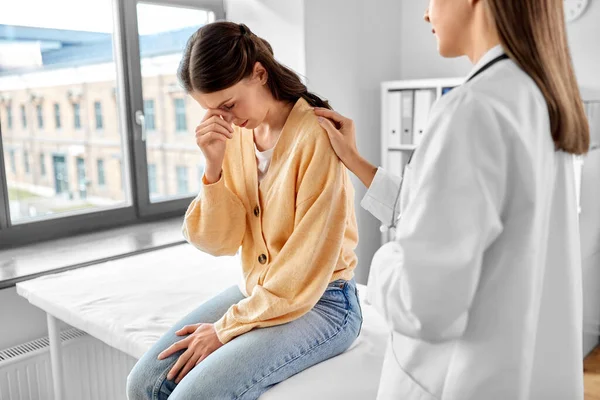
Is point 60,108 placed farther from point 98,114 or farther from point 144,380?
point 144,380

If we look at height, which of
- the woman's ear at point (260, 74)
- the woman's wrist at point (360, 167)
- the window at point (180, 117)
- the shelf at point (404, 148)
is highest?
the woman's ear at point (260, 74)

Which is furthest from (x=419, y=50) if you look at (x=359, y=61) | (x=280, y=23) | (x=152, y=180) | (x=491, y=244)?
(x=491, y=244)

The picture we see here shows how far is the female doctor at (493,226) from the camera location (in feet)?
2.20

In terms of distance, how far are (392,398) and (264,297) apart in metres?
0.42

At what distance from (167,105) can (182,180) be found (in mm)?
377

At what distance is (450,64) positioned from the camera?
294cm

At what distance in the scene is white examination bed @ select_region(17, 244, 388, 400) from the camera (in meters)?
1.14

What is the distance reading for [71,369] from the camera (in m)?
1.88

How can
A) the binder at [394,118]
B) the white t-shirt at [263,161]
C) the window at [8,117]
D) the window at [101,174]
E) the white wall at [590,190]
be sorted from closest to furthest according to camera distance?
the white t-shirt at [263,161], the window at [8,117], the white wall at [590,190], the window at [101,174], the binder at [394,118]

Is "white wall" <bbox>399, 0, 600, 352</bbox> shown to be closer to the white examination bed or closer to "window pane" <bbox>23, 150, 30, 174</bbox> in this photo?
the white examination bed

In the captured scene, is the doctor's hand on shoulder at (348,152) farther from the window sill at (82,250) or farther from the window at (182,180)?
the window at (182,180)

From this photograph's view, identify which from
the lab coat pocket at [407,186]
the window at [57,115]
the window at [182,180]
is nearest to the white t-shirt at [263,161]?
the lab coat pocket at [407,186]

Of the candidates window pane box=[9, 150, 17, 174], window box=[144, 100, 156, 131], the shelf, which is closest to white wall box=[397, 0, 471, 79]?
the shelf

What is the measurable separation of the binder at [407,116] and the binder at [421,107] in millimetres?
25
